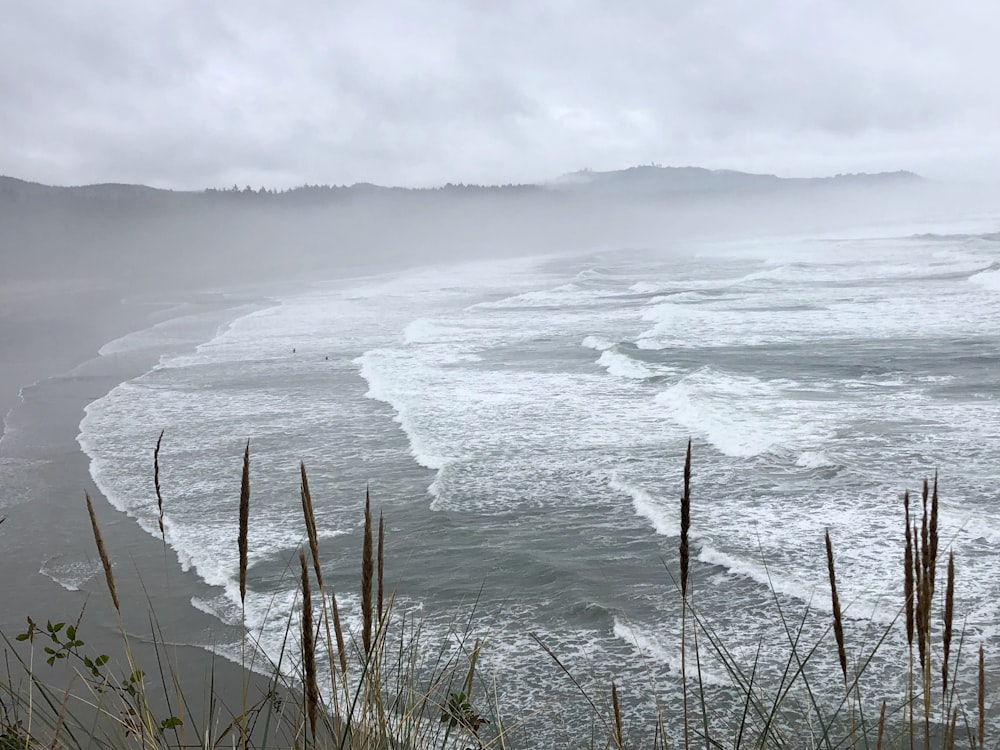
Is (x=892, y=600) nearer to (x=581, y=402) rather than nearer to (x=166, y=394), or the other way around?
(x=581, y=402)

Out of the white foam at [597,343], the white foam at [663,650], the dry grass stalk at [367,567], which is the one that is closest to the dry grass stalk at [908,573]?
the dry grass stalk at [367,567]

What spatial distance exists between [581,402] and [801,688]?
30.4 feet

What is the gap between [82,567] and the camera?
27.9ft

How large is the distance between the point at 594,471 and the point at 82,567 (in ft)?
16.9

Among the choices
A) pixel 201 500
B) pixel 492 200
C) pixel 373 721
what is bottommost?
pixel 201 500

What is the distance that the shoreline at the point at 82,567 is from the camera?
6.28 m

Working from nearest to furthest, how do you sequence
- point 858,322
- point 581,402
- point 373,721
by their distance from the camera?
point 373,721 < point 581,402 < point 858,322

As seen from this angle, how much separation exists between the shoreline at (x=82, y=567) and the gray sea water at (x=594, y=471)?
29 centimetres

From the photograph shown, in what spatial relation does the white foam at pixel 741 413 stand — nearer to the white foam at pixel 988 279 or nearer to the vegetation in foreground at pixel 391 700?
the vegetation in foreground at pixel 391 700

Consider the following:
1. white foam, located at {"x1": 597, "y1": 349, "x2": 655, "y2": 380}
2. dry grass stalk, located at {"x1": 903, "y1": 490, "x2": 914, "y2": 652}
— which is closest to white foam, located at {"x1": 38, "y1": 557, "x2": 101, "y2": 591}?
dry grass stalk, located at {"x1": 903, "y1": 490, "x2": 914, "y2": 652}

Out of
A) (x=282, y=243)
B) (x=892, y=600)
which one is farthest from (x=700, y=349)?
(x=282, y=243)

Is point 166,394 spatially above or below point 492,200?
below

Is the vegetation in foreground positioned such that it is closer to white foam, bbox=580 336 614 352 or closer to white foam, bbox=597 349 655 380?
white foam, bbox=597 349 655 380

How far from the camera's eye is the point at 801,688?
5.66 metres
